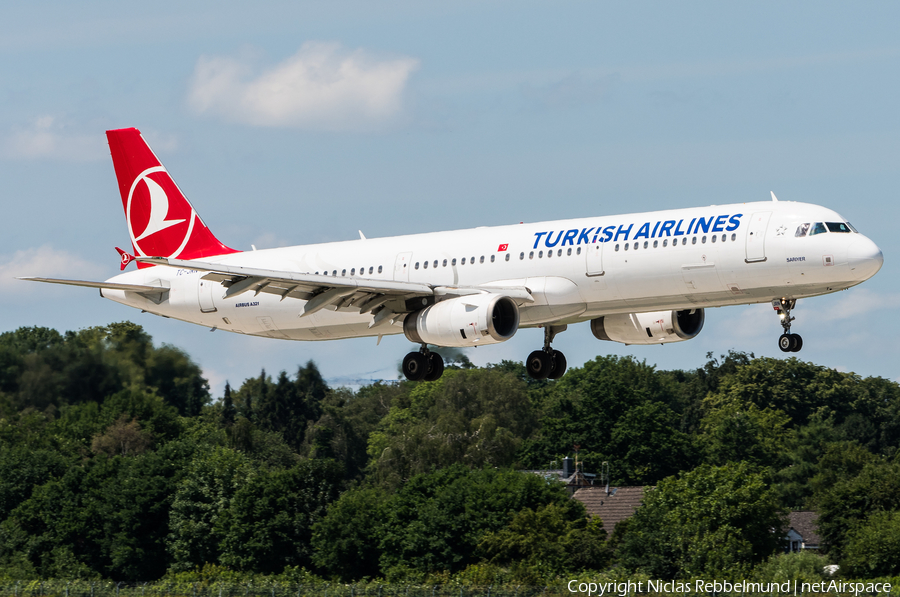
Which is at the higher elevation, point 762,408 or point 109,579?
point 762,408

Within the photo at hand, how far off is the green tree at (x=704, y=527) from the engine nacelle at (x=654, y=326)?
23.3 meters

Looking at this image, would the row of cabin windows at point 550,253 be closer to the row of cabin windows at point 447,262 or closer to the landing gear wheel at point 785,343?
the row of cabin windows at point 447,262

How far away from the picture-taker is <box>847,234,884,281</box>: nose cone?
3691 centimetres

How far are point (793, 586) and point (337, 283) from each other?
28.6 metres

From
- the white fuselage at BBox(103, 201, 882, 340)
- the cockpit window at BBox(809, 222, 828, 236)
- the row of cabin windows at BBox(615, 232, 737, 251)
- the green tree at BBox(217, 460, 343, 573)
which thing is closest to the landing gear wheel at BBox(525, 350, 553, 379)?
the white fuselage at BBox(103, 201, 882, 340)

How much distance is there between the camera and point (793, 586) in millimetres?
58688

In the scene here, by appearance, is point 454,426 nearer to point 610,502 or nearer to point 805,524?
point 610,502

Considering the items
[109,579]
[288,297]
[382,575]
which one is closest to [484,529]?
[382,575]

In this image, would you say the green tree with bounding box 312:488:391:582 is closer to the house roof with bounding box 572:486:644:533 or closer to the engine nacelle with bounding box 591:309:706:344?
the house roof with bounding box 572:486:644:533

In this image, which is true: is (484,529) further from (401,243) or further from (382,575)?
(401,243)

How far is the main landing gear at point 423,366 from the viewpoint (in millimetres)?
44281

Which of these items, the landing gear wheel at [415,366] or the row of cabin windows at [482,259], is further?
the landing gear wheel at [415,366]

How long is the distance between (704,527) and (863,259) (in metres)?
36.2

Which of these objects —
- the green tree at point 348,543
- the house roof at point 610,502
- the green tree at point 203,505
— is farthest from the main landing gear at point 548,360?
the green tree at point 203,505
